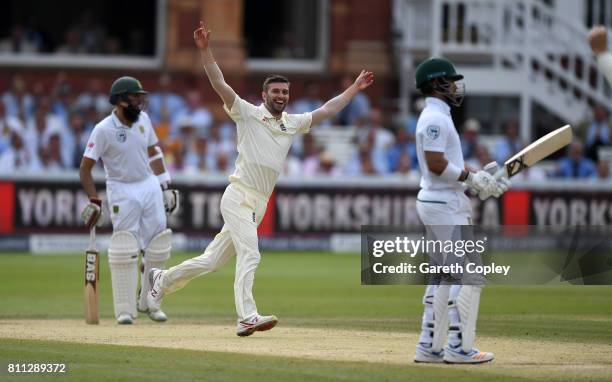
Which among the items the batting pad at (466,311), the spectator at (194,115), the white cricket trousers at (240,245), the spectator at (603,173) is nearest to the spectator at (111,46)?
the spectator at (194,115)

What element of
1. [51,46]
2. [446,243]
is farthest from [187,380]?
[51,46]

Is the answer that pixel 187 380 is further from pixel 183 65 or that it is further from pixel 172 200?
pixel 183 65

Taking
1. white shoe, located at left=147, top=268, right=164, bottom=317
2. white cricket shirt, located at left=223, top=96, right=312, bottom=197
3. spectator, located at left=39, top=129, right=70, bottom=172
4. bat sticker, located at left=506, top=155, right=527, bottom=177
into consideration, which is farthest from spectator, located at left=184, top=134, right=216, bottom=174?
bat sticker, located at left=506, top=155, right=527, bottom=177

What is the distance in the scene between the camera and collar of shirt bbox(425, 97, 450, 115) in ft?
27.3

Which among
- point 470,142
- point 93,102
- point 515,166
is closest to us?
point 515,166

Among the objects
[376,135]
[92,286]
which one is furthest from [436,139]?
[376,135]

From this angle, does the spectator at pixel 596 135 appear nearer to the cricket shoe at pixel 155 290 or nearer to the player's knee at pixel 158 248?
the player's knee at pixel 158 248

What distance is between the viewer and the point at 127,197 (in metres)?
11.1

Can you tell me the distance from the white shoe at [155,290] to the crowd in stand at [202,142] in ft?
30.3

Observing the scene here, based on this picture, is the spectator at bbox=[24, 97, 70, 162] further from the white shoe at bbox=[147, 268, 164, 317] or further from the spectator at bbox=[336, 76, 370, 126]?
the white shoe at bbox=[147, 268, 164, 317]

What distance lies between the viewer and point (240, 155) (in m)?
9.72

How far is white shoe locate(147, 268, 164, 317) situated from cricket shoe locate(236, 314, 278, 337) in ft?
4.02

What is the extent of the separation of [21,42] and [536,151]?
713 inches

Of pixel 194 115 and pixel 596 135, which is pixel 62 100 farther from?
pixel 596 135
